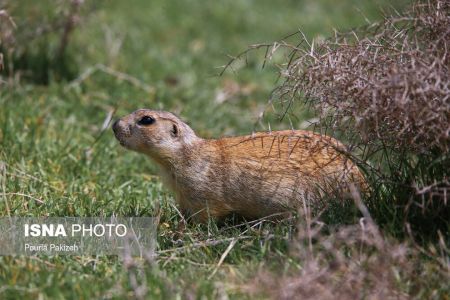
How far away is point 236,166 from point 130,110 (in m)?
2.76

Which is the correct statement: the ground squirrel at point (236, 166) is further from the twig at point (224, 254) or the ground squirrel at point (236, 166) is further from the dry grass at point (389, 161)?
the twig at point (224, 254)

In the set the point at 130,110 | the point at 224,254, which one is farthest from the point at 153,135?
the point at 130,110

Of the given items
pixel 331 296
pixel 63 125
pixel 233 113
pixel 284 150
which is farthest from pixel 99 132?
pixel 331 296

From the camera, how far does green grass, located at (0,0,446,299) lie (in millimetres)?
4246

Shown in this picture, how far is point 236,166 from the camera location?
548 cm

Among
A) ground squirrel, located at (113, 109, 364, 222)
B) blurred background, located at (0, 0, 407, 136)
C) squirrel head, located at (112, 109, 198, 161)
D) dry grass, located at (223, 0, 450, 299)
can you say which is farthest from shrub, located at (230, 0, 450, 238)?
blurred background, located at (0, 0, 407, 136)

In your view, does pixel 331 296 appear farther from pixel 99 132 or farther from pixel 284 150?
pixel 99 132

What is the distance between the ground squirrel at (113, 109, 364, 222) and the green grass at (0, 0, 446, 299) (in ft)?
0.71

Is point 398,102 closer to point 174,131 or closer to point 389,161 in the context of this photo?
point 389,161

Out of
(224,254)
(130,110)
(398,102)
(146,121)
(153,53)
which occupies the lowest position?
(224,254)

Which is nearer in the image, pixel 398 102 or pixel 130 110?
pixel 398 102

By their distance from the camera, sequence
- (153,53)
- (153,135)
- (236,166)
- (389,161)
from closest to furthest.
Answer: (389,161) → (236,166) → (153,135) → (153,53)

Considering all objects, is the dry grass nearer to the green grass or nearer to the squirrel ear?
the green grass

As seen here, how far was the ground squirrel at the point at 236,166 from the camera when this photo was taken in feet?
17.4
